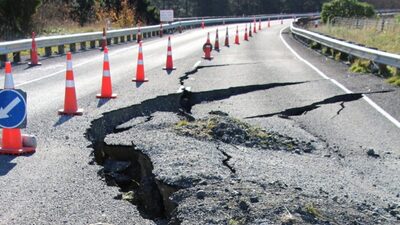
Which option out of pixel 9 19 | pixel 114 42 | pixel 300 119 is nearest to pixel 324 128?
pixel 300 119

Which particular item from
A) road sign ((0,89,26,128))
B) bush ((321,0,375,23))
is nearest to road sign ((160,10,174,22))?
bush ((321,0,375,23))

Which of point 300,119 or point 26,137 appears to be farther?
point 300,119

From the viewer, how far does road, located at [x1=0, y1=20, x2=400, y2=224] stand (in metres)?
4.59

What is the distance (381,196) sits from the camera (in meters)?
5.27

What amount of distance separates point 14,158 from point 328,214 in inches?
139

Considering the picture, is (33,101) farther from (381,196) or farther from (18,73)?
(381,196)

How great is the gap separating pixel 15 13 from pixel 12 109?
21.4m

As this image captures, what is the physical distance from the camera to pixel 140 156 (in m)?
6.55

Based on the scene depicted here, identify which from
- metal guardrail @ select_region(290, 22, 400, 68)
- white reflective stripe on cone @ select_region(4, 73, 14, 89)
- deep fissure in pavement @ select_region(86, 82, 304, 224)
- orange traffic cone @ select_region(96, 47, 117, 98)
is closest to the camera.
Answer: deep fissure in pavement @ select_region(86, 82, 304, 224)

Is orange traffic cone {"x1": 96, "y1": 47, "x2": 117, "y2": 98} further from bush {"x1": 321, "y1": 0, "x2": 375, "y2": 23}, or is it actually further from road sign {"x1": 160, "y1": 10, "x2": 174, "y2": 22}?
bush {"x1": 321, "y1": 0, "x2": 375, "y2": 23}

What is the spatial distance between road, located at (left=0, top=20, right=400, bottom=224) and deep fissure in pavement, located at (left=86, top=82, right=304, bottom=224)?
0.07 metres

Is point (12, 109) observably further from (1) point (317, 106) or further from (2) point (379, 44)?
(2) point (379, 44)

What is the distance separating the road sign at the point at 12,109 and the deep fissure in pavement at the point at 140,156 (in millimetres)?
964

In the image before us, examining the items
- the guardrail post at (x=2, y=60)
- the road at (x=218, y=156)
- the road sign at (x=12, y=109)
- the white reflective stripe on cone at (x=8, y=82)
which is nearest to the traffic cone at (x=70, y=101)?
the road at (x=218, y=156)
